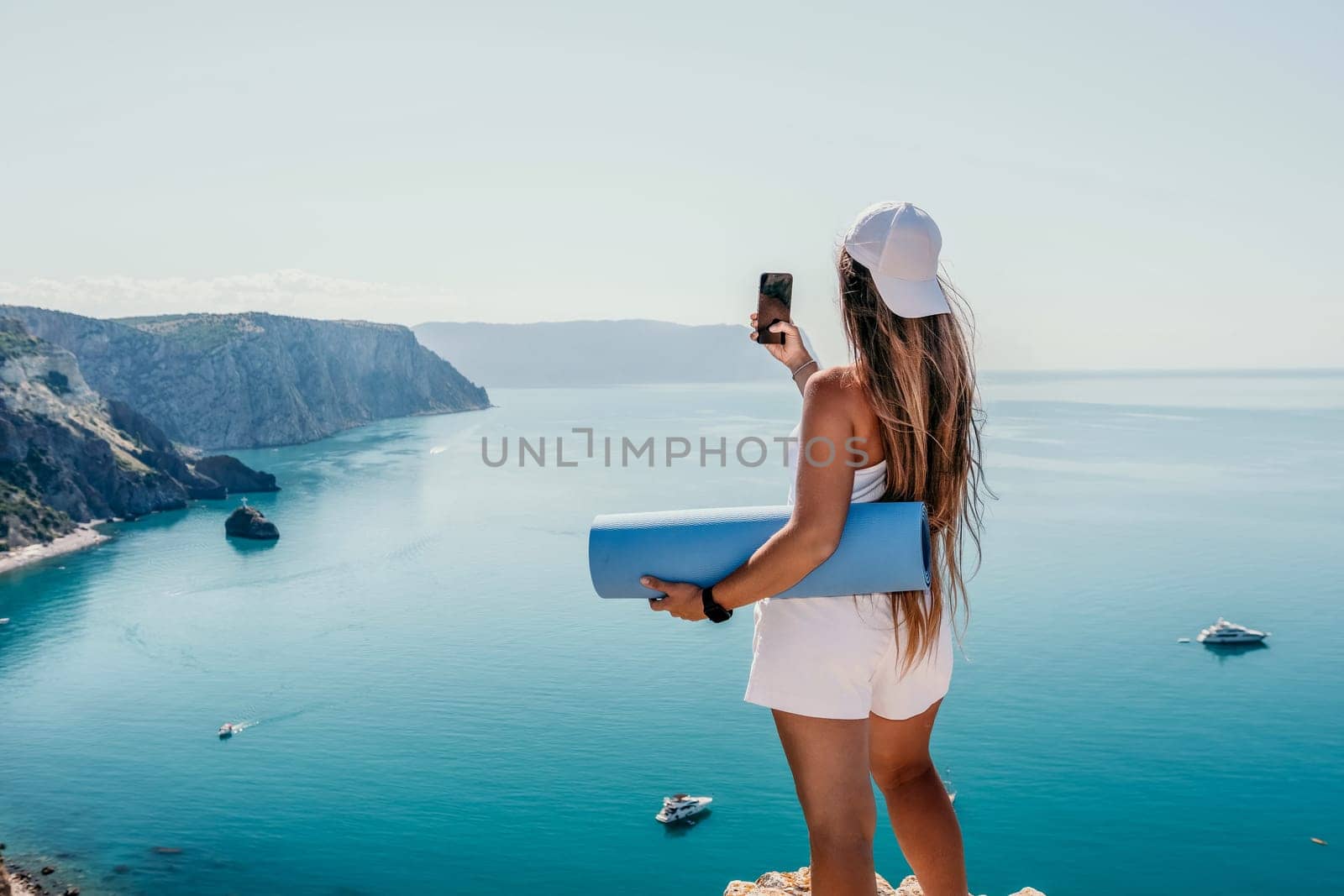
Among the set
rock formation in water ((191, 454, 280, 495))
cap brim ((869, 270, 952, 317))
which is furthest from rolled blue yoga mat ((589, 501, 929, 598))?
rock formation in water ((191, 454, 280, 495))

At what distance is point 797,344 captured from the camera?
2541 mm

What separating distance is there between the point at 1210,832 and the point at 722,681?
1650cm

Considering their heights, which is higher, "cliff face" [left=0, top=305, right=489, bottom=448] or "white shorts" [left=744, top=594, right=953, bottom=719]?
"white shorts" [left=744, top=594, right=953, bottom=719]

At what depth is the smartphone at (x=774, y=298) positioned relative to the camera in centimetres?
245

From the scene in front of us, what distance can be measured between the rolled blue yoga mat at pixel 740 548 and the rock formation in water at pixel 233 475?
279ft

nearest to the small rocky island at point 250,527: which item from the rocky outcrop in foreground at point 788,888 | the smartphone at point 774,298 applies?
the rocky outcrop in foreground at point 788,888

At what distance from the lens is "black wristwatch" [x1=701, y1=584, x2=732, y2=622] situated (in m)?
2.00

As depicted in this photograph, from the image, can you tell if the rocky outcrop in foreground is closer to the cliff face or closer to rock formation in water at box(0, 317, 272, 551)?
rock formation in water at box(0, 317, 272, 551)

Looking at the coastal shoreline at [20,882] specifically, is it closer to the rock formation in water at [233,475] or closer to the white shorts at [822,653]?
the white shorts at [822,653]

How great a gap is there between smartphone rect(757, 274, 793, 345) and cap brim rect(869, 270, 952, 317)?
470 millimetres

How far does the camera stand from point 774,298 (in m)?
2.47

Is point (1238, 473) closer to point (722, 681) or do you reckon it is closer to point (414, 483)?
point (722, 681)

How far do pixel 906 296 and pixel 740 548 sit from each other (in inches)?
24.2

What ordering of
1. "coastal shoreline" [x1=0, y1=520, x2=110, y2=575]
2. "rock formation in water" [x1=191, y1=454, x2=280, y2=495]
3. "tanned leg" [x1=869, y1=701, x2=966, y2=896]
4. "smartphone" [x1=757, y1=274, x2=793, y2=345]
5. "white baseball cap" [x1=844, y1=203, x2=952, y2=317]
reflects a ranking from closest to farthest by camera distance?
"white baseball cap" [x1=844, y1=203, x2=952, y2=317] → "tanned leg" [x1=869, y1=701, x2=966, y2=896] → "smartphone" [x1=757, y1=274, x2=793, y2=345] → "coastal shoreline" [x1=0, y1=520, x2=110, y2=575] → "rock formation in water" [x1=191, y1=454, x2=280, y2=495]
